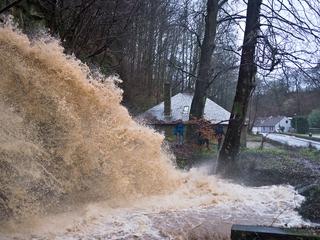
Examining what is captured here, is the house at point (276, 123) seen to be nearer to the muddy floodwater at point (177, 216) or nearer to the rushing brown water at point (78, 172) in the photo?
the muddy floodwater at point (177, 216)

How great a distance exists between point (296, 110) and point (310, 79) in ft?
197

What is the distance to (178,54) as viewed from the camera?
143ft

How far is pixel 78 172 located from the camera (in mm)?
10984

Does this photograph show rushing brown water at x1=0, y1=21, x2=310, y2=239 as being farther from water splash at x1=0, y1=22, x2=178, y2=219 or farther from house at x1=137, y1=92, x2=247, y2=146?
house at x1=137, y1=92, x2=247, y2=146

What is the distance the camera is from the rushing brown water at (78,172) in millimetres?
9320

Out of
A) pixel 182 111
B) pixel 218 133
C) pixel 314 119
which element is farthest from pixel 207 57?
pixel 314 119

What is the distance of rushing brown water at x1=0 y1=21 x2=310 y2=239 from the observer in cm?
932

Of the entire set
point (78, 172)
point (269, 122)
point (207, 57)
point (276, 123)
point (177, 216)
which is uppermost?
point (207, 57)

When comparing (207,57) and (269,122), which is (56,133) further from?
(269,122)

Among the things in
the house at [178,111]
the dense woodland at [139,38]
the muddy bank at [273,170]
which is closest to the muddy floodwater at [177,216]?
the muddy bank at [273,170]

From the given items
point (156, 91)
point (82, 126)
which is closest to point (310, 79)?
point (82, 126)

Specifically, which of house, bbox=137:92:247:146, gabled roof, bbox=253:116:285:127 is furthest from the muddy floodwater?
gabled roof, bbox=253:116:285:127

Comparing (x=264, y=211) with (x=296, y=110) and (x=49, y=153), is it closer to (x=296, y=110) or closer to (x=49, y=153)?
(x=49, y=153)

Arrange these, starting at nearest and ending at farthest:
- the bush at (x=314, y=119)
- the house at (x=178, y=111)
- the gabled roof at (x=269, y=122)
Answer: the house at (x=178, y=111)
the bush at (x=314, y=119)
the gabled roof at (x=269, y=122)
